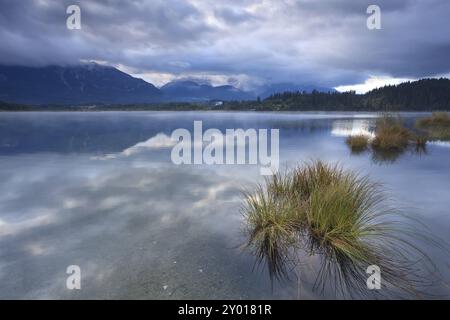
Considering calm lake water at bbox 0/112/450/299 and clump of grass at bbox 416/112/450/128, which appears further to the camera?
clump of grass at bbox 416/112/450/128

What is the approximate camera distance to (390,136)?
14641 millimetres

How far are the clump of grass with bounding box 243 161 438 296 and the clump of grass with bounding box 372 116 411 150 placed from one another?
10.8m

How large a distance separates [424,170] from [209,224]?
8.47 m

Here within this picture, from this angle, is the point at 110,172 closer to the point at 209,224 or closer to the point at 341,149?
the point at 209,224

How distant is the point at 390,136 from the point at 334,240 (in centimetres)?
1293

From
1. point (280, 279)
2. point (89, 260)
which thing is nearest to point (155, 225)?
point (89, 260)

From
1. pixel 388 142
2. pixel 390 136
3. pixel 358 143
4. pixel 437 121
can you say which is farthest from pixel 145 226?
pixel 437 121

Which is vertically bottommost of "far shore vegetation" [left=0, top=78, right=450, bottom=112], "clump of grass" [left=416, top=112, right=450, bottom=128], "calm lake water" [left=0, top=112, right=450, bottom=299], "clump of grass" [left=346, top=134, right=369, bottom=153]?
"calm lake water" [left=0, top=112, right=450, bottom=299]

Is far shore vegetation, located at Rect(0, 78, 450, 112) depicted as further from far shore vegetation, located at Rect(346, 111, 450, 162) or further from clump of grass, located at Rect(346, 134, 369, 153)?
clump of grass, located at Rect(346, 134, 369, 153)

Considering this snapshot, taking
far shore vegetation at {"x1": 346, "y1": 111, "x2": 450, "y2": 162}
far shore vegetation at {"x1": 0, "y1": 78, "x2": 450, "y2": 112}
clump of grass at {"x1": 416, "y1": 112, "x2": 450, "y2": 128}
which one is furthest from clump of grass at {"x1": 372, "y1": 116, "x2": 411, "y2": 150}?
far shore vegetation at {"x1": 0, "y1": 78, "x2": 450, "y2": 112}

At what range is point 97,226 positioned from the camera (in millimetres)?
5031

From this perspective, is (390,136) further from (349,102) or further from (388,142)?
(349,102)

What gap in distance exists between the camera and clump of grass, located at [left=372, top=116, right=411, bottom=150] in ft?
47.3
